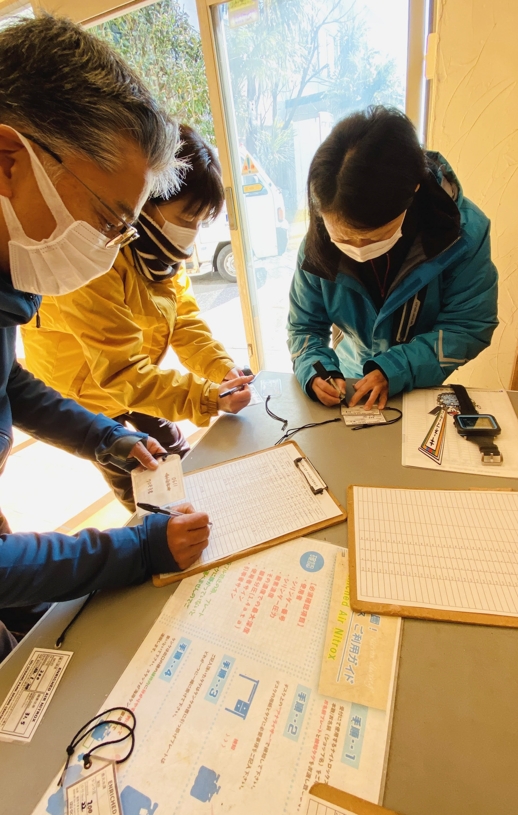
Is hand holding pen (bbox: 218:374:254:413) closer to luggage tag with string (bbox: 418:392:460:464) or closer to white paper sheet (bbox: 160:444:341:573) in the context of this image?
white paper sheet (bbox: 160:444:341:573)

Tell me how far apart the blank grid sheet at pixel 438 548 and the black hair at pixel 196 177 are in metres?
0.82

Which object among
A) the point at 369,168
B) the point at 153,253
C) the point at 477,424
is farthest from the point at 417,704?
the point at 153,253

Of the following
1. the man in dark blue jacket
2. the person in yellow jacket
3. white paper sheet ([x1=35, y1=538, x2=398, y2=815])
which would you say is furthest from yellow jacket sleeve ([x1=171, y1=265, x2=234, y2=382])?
white paper sheet ([x1=35, y1=538, x2=398, y2=815])

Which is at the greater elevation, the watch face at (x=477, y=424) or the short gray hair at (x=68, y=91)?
the short gray hair at (x=68, y=91)

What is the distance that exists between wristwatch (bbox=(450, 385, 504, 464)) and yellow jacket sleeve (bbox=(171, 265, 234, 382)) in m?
0.72

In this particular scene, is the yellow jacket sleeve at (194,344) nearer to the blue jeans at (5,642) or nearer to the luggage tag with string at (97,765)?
the blue jeans at (5,642)

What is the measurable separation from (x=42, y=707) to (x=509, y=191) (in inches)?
79.2

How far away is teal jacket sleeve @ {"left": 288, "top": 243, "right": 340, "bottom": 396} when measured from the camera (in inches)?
48.5

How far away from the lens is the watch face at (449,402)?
103 cm

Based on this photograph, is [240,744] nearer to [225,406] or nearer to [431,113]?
[225,406]

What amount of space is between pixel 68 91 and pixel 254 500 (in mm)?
718

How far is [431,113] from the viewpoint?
158cm

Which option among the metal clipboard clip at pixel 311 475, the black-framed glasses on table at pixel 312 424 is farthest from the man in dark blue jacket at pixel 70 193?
the black-framed glasses on table at pixel 312 424

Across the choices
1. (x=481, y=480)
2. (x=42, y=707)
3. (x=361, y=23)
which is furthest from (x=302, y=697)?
(x=361, y=23)
